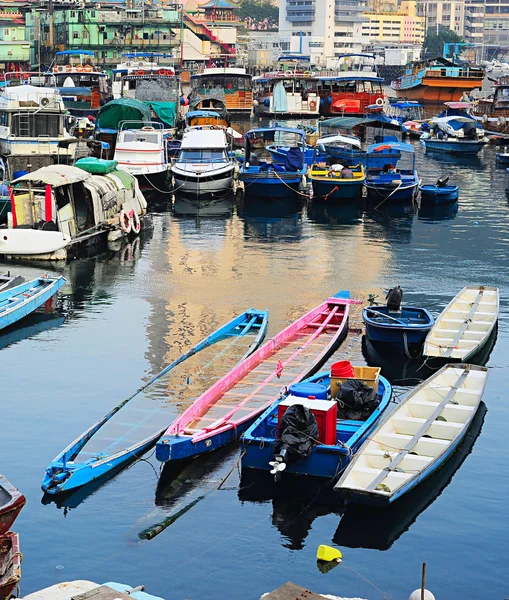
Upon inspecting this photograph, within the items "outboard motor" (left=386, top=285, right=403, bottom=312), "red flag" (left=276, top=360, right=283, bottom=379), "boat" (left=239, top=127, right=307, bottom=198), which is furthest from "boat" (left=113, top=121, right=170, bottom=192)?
"red flag" (left=276, top=360, right=283, bottom=379)

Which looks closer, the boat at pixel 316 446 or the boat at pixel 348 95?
the boat at pixel 316 446

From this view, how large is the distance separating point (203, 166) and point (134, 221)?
26.7 feet

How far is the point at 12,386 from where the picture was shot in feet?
72.6

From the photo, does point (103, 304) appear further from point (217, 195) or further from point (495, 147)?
point (495, 147)

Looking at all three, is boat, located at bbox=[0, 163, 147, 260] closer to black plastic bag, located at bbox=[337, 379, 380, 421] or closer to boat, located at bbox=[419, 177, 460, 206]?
boat, located at bbox=[419, 177, 460, 206]

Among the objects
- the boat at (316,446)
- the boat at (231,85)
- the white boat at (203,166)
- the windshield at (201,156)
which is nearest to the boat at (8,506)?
the boat at (316,446)

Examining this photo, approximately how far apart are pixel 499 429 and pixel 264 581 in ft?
24.1

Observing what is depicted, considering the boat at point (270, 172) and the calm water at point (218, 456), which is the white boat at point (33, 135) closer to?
the boat at point (270, 172)

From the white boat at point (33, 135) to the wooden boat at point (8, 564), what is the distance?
31.1m

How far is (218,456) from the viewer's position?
59.9ft

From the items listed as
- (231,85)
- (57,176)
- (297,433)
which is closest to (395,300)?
(297,433)

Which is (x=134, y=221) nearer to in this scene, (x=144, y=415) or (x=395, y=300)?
(x=395, y=300)

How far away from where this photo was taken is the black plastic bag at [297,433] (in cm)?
1700

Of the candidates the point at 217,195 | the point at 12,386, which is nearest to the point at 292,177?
the point at 217,195
